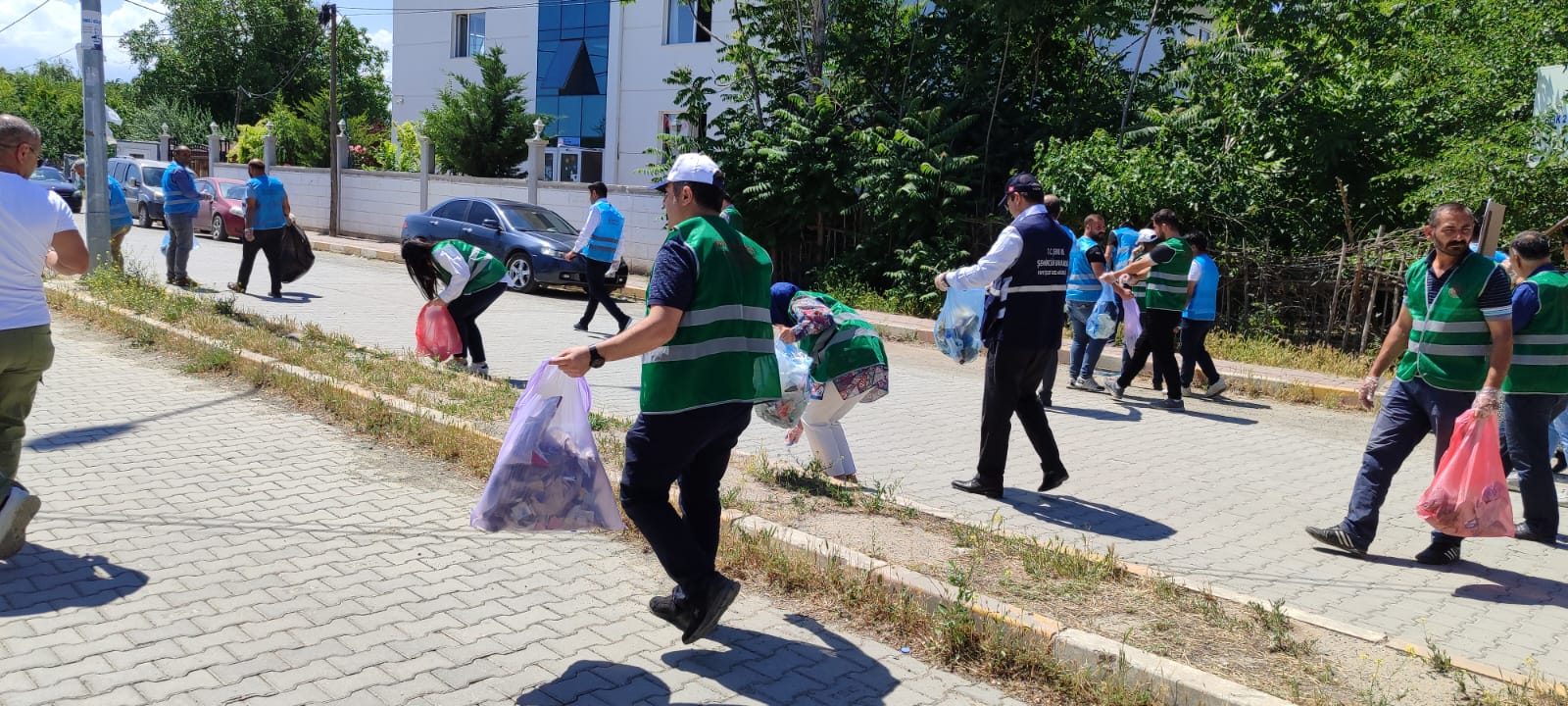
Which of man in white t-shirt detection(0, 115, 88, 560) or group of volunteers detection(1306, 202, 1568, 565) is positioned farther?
group of volunteers detection(1306, 202, 1568, 565)

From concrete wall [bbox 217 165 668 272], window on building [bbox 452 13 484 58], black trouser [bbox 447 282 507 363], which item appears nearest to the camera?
black trouser [bbox 447 282 507 363]

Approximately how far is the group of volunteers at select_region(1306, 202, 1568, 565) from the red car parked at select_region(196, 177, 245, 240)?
2324 centimetres

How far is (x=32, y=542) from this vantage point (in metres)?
4.89

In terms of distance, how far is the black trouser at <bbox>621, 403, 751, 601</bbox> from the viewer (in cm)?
386

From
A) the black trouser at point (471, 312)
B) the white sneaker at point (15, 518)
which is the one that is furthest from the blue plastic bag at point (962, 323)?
the white sneaker at point (15, 518)

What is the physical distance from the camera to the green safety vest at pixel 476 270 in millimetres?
8719

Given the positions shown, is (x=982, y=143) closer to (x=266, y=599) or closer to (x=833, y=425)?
(x=833, y=425)

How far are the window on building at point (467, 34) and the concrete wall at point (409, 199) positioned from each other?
282 inches

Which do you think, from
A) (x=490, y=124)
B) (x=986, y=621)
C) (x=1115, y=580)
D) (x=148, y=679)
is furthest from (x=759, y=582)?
(x=490, y=124)

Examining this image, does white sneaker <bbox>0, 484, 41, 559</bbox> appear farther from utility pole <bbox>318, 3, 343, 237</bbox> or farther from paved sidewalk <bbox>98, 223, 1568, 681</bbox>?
utility pole <bbox>318, 3, 343, 237</bbox>

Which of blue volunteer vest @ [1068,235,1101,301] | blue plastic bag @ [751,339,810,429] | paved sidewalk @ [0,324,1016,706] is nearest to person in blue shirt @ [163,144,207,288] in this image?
paved sidewalk @ [0,324,1016,706]

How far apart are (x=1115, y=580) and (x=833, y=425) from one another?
2035 millimetres

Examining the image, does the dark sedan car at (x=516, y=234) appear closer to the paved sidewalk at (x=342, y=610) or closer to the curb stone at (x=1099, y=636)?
the paved sidewalk at (x=342, y=610)

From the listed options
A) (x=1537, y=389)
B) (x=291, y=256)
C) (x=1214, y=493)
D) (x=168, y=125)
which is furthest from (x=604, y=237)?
(x=168, y=125)
